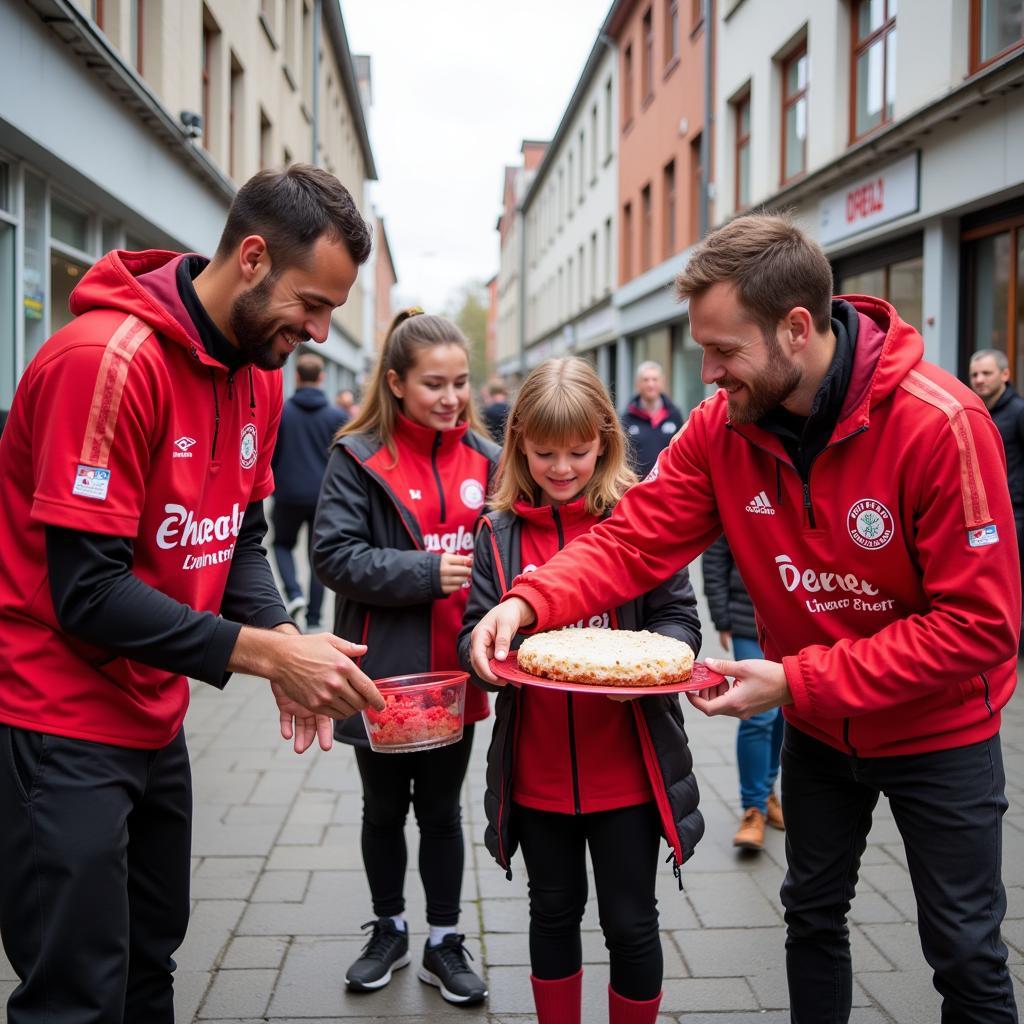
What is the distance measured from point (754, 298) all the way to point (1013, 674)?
1.08 m

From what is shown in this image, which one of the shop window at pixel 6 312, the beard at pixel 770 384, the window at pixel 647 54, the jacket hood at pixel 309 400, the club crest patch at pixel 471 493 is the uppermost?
the window at pixel 647 54

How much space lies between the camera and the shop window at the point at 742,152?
1748 cm

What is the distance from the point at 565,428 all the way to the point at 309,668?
1150 millimetres

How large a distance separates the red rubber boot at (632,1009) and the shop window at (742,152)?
51.9 ft

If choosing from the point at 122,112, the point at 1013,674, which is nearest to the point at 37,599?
the point at 1013,674

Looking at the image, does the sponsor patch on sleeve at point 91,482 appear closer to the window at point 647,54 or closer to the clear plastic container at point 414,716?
the clear plastic container at point 414,716

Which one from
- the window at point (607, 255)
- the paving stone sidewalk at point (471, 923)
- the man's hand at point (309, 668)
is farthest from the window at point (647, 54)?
the man's hand at point (309, 668)

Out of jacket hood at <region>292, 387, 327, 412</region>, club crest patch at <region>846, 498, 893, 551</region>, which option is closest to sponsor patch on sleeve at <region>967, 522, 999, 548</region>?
club crest patch at <region>846, 498, 893, 551</region>

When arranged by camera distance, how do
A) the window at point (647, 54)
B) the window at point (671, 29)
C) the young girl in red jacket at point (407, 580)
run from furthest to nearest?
the window at point (647, 54), the window at point (671, 29), the young girl in red jacket at point (407, 580)

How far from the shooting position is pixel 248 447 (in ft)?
8.82

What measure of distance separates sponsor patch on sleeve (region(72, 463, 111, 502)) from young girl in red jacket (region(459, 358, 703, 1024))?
3.96 ft

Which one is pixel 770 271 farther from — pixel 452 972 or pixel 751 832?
pixel 751 832

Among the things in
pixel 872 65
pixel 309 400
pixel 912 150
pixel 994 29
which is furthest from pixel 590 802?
pixel 872 65

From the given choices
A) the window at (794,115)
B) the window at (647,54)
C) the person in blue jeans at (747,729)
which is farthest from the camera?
the window at (647,54)
